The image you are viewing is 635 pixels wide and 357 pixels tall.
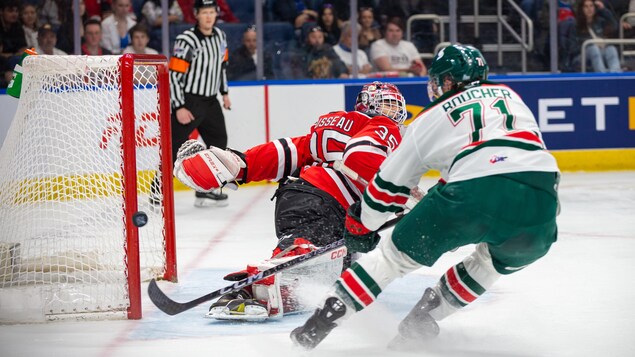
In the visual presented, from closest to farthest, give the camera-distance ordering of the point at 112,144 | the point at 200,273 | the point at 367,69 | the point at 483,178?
the point at 483,178
the point at 112,144
the point at 200,273
the point at 367,69

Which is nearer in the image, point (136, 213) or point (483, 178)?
point (483, 178)

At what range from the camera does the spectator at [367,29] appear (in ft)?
23.5

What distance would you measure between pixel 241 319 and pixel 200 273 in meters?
0.93

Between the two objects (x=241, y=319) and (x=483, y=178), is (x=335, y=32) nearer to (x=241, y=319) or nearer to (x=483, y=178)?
(x=241, y=319)

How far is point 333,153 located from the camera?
11.1 ft

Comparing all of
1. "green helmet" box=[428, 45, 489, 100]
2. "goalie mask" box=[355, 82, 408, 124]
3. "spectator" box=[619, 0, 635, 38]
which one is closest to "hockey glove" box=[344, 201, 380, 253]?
"green helmet" box=[428, 45, 489, 100]

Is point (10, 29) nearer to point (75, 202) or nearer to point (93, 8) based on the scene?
point (93, 8)

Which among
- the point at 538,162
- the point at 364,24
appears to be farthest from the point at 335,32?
the point at 538,162

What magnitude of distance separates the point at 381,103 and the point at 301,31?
3915 millimetres

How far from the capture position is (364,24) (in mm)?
7188

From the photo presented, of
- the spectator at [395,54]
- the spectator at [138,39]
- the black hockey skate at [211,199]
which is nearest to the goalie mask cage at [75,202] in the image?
the black hockey skate at [211,199]

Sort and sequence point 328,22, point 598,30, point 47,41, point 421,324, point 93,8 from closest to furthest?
point 421,324 → point 47,41 → point 93,8 → point 328,22 → point 598,30

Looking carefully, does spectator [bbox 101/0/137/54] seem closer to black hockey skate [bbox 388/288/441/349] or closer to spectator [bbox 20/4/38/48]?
spectator [bbox 20/4/38/48]

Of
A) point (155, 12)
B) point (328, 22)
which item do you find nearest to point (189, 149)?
point (155, 12)
